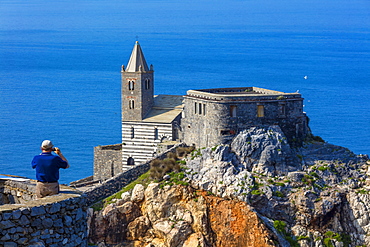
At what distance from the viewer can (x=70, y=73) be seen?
178 metres

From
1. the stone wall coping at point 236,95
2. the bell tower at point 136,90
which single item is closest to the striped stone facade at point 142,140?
the bell tower at point 136,90

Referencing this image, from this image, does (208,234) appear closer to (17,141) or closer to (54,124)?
(17,141)

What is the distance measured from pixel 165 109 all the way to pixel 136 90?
2.66m

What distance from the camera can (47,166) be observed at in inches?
591

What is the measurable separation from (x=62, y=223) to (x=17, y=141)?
307ft

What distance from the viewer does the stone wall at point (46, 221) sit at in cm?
1341

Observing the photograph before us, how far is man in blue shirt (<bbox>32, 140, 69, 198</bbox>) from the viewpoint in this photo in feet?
48.5

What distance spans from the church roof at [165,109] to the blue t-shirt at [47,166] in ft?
144

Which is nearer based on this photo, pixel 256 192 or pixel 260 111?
pixel 256 192

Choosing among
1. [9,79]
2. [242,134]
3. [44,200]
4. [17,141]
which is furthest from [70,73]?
[44,200]

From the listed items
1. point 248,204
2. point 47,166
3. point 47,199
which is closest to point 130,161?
point 248,204

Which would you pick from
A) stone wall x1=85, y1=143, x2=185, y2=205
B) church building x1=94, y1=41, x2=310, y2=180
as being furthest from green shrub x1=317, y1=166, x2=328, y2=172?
stone wall x1=85, y1=143, x2=185, y2=205

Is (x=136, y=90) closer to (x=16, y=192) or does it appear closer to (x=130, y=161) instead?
(x=130, y=161)

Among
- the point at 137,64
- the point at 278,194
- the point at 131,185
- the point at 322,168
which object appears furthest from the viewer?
the point at 137,64
